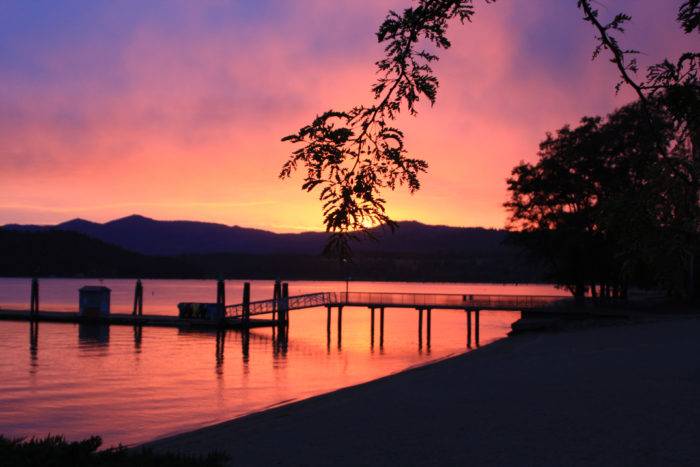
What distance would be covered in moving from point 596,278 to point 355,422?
48.7 m

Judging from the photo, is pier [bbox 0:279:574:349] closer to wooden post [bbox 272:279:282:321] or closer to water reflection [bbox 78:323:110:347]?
wooden post [bbox 272:279:282:321]

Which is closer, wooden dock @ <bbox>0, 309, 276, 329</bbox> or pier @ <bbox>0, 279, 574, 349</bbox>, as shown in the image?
pier @ <bbox>0, 279, 574, 349</bbox>

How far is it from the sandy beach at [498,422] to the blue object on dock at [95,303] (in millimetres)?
53983

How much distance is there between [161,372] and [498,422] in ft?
97.9

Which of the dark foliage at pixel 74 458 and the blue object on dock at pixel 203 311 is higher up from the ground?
the dark foliage at pixel 74 458

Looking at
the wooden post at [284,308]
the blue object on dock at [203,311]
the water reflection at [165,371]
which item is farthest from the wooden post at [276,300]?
the blue object on dock at [203,311]

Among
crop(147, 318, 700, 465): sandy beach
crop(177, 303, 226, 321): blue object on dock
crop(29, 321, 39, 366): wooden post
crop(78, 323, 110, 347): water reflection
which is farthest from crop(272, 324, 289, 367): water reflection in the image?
crop(147, 318, 700, 465): sandy beach

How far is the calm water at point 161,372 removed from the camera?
1060 inches

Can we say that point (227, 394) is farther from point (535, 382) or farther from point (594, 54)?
point (594, 54)

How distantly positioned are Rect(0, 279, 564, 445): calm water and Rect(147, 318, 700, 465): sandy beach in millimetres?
7767

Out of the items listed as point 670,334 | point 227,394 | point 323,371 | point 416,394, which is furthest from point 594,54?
point 323,371

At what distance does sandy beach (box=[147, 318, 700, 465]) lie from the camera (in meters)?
12.6

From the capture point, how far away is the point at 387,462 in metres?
12.2

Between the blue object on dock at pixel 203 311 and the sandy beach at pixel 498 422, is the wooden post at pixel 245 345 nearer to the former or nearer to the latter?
the blue object on dock at pixel 203 311
